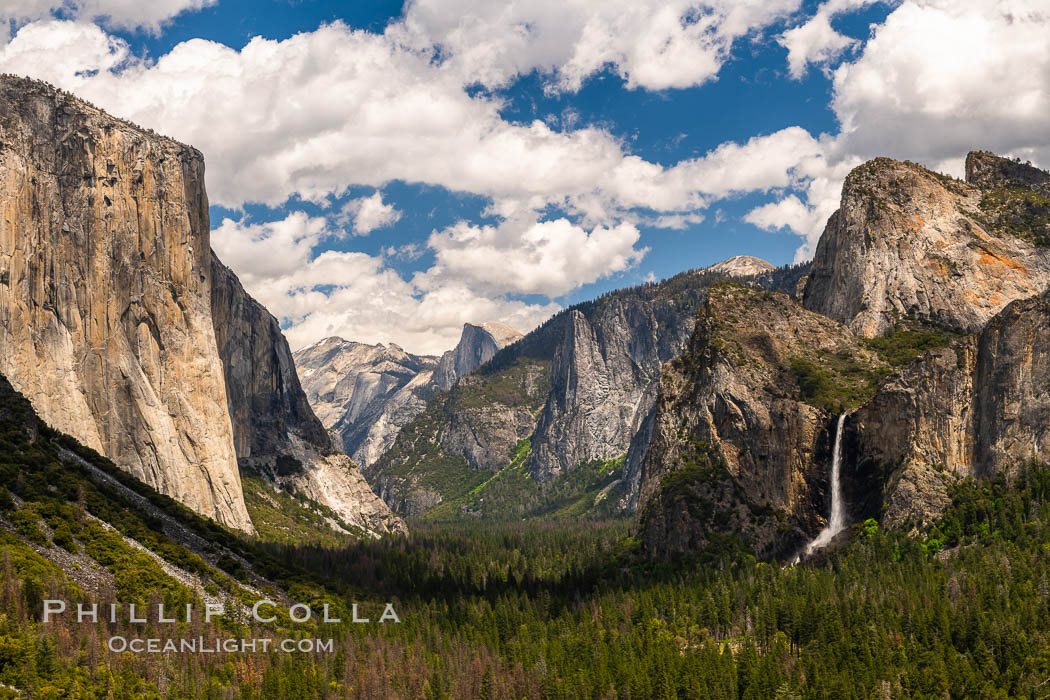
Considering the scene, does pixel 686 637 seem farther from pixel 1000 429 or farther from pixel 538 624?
pixel 1000 429

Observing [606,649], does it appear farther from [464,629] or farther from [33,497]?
[33,497]

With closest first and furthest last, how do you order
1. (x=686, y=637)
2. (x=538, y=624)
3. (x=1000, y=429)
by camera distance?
(x=686, y=637)
(x=538, y=624)
(x=1000, y=429)

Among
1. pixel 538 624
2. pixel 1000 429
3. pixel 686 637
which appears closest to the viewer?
pixel 686 637

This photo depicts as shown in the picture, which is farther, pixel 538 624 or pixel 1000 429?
pixel 1000 429

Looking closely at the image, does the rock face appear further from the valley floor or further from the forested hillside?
the forested hillside

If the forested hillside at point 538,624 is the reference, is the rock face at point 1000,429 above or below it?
above

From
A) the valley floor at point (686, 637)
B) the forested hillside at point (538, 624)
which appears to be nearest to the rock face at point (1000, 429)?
the valley floor at point (686, 637)

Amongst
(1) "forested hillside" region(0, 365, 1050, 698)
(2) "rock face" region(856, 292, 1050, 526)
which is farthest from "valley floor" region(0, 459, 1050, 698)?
(2) "rock face" region(856, 292, 1050, 526)

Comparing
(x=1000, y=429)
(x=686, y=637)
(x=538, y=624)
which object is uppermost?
Answer: (x=1000, y=429)

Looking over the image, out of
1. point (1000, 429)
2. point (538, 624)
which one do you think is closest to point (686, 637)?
point (538, 624)

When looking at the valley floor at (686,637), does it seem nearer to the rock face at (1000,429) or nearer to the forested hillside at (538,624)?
the forested hillside at (538,624)

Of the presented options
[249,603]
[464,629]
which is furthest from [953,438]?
[249,603]
